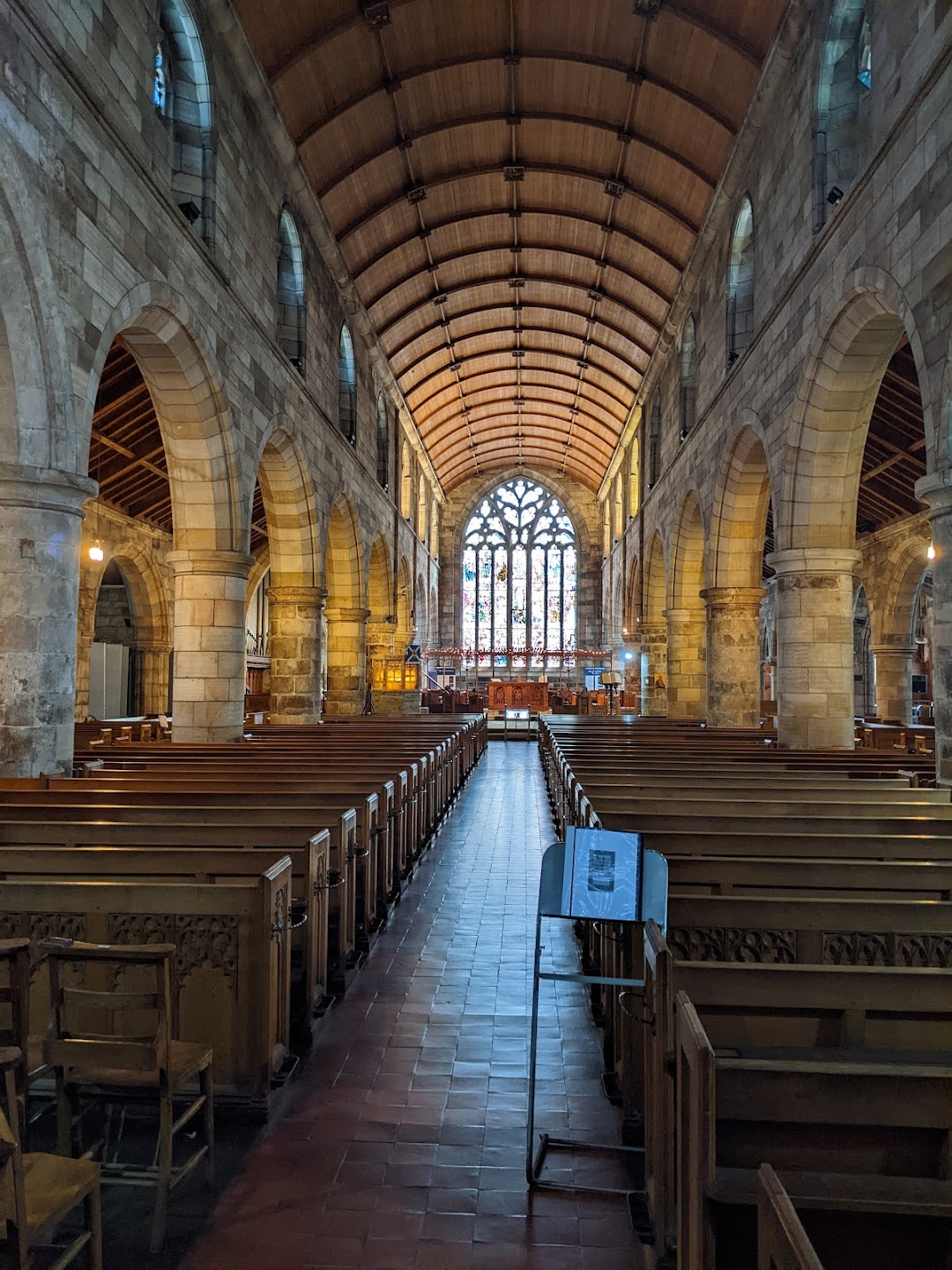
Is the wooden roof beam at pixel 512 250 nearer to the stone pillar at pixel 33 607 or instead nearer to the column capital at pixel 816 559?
the column capital at pixel 816 559

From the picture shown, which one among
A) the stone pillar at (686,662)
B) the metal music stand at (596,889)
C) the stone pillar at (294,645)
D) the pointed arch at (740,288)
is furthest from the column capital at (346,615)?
the metal music stand at (596,889)

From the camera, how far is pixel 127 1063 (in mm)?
2797

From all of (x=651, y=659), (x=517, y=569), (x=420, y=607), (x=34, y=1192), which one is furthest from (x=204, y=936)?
(x=517, y=569)

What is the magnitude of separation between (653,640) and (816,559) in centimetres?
1164

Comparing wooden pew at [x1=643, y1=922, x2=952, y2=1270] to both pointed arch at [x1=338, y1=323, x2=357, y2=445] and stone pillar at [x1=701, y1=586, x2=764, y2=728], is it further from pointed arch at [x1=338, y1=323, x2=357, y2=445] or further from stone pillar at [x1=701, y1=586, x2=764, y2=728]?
pointed arch at [x1=338, y1=323, x2=357, y2=445]

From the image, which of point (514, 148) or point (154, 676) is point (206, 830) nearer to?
point (514, 148)

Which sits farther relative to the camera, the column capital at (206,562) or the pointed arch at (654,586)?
the pointed arch at (654,586)

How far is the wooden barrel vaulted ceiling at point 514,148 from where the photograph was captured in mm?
11336

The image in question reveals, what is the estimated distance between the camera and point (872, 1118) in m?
2.00

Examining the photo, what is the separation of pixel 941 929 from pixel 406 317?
1854 centimetres

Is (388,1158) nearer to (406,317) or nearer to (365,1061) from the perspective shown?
(365,1061)

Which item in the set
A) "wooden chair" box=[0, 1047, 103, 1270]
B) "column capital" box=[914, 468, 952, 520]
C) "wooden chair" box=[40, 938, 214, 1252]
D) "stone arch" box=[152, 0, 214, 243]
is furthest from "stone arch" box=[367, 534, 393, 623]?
"wooden chair" box=[0, 1047, 103, 1270]

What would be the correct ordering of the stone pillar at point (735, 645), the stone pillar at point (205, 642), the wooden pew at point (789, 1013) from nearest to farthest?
A: 1. the wooden pew at point (789, 1013)
2. the stone pillar at point (205, 642)
3. the stone pillar at point (735, 645)

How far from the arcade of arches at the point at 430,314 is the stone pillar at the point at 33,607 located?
22mm
